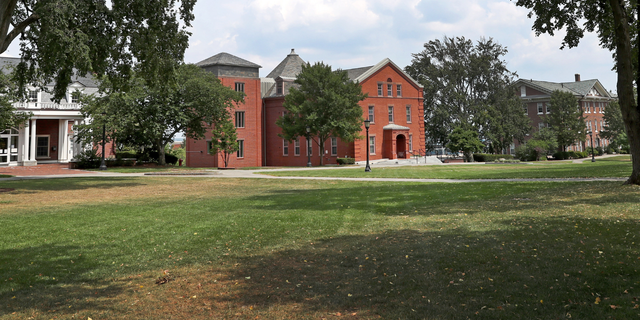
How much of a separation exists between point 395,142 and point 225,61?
68.3 ft

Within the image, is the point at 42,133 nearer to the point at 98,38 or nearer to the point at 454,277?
the point at 98,38

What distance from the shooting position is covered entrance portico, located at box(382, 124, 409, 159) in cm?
4644

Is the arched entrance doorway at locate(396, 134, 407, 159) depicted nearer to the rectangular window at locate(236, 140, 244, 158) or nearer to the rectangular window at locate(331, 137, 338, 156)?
the rectangular window at locate(331, 137, 338, 156)

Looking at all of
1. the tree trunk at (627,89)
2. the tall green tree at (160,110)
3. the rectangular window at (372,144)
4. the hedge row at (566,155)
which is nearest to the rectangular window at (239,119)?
the tall green tree at (160,110)

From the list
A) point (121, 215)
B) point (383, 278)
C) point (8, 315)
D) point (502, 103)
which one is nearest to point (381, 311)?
point (383, 278)

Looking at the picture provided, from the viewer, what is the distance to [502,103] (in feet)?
177

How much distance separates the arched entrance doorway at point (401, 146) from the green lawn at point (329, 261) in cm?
3613

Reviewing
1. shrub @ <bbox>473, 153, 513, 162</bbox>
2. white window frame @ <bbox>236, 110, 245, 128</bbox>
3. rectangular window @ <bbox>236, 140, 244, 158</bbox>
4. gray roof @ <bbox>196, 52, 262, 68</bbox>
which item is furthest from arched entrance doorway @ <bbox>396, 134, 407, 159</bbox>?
gray roof @ <bbox>196, 52, 262, 68</bbox>

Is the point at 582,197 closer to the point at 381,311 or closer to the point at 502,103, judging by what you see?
the point at 381,311

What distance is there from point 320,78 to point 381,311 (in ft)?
122

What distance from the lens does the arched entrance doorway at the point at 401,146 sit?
47.6 metres

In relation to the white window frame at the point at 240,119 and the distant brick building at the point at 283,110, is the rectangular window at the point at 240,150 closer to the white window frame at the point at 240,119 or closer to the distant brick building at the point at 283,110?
the distant brick building at the point at 283,110

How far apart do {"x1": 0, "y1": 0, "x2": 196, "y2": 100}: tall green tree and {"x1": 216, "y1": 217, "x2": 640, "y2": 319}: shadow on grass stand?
12560mm

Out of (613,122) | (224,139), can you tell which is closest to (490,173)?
(224,139)
